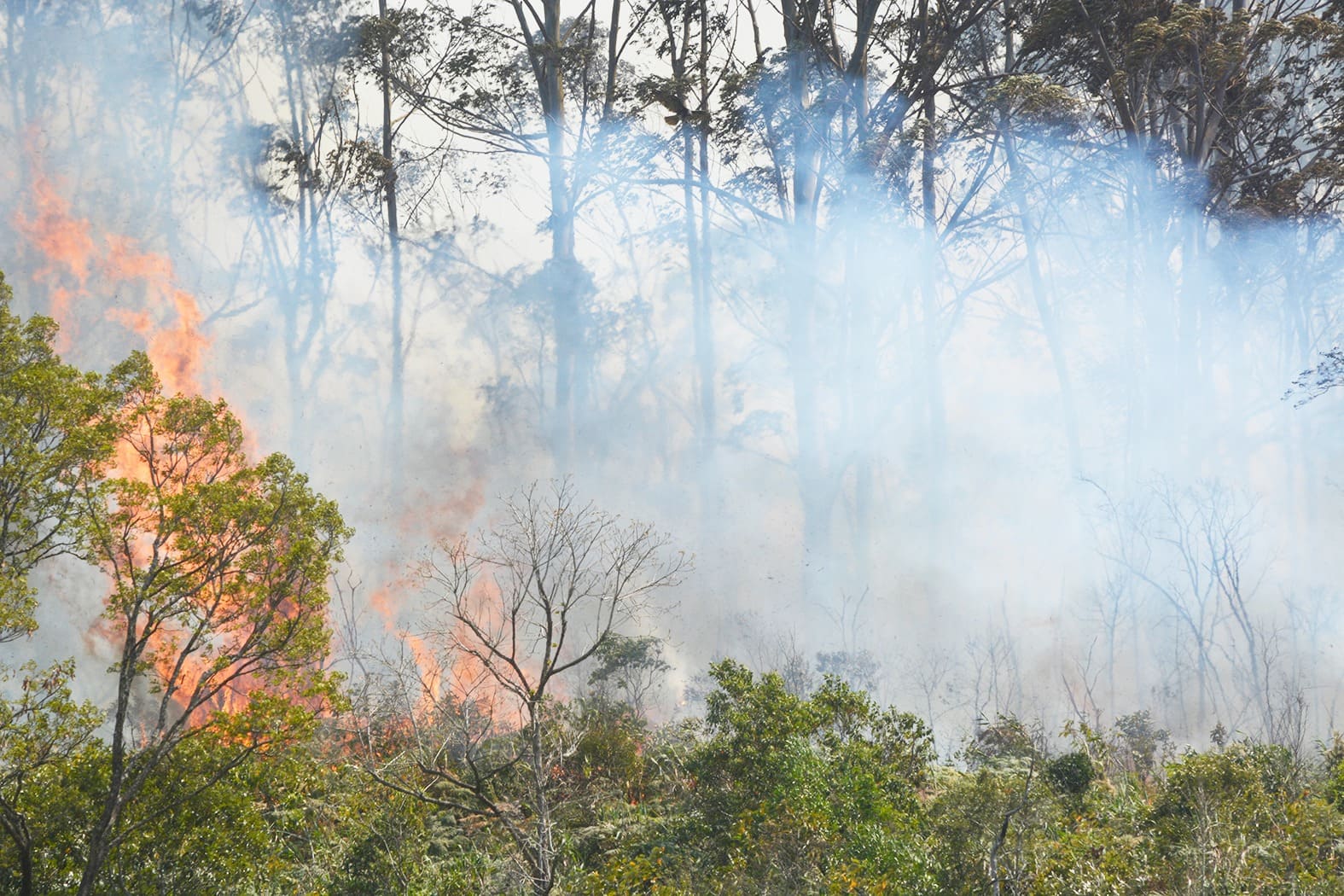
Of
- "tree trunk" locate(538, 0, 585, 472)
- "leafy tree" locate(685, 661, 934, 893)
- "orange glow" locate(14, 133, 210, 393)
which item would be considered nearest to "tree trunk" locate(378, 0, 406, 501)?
"tree trunk" locate(538, 0, 585, 472)

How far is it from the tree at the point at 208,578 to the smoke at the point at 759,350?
5.11m

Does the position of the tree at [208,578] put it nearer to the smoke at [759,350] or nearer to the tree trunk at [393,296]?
the tree trunk at [393,296]

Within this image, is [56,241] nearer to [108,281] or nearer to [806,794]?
[108,281]

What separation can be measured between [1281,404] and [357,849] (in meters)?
13.0

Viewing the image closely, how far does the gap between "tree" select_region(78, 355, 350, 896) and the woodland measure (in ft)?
11.5

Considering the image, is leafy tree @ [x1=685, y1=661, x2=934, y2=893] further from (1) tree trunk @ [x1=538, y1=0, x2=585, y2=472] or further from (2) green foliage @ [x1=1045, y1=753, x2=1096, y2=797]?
(1) tree trunk @ [x1=538, y1=0, x2=585, y2=472]

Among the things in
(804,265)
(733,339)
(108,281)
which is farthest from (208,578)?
(804,265)

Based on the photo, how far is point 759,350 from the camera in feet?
48.4

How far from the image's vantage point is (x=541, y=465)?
1416 centimetres

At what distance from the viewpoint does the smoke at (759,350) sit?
13.4 meters

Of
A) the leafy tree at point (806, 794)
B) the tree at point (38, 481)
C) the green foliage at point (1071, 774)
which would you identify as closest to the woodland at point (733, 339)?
the green foliage at point (1071, 774)

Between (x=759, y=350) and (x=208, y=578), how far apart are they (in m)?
8.78

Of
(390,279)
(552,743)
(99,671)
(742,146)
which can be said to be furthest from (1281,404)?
(99,671)

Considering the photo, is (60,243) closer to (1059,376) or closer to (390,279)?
(390,279)
